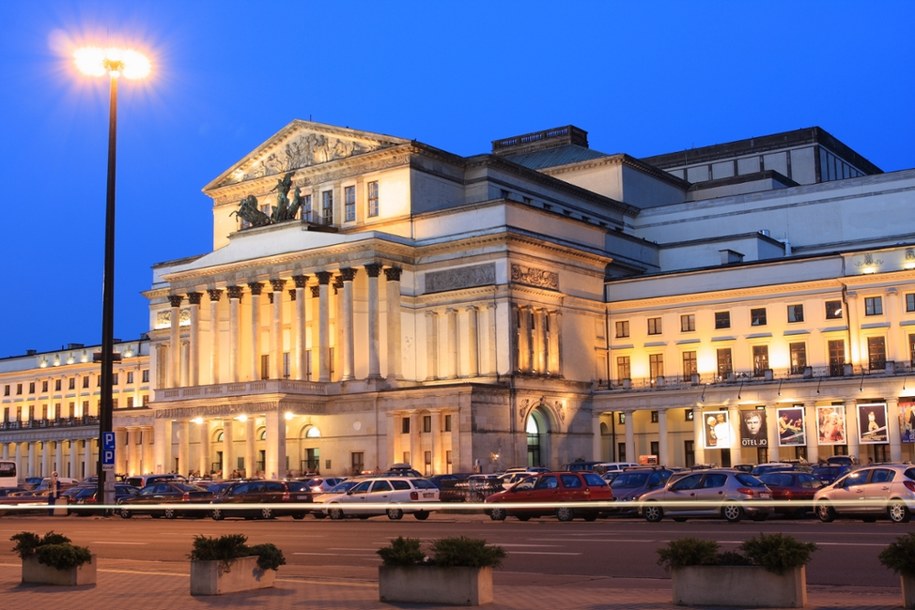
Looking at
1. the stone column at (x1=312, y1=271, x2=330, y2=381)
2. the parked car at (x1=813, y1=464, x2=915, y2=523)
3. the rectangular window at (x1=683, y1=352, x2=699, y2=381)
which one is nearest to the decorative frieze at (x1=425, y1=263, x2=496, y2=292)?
the stone column at (x1=312, y1=271, x2=330, y2=381)

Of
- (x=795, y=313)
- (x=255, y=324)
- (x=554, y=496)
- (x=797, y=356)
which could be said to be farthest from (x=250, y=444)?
(x=554, y=496)

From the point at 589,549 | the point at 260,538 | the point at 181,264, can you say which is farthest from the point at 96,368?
the point at 589,549

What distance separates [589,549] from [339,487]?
2951 centimetres

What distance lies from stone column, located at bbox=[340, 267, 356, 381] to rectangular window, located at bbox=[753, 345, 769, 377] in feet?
91.2

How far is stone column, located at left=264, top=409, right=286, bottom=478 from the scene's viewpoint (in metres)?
85.4

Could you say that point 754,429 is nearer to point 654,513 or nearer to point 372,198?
point 372,198

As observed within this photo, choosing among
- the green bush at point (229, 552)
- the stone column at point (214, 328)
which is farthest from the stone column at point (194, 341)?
the green bush at point (229, 552)

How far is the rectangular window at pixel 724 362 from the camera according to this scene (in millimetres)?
86375

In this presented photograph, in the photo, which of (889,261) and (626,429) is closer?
(889,261)

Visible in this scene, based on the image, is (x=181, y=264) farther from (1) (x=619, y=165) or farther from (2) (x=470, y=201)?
(1) (x=619, y=165)

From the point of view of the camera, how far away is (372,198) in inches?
3634

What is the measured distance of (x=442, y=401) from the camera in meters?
80.9

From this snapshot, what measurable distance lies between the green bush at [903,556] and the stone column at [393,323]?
72.5 metres

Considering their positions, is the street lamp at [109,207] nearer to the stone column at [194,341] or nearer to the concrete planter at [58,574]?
the concrete planter at [58,574]
